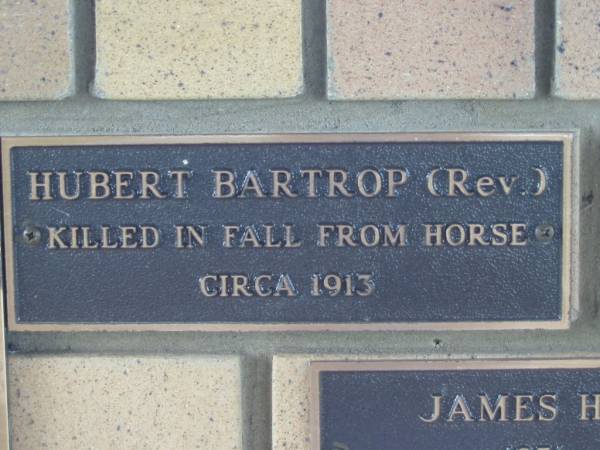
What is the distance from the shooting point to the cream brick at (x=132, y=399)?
1.20m

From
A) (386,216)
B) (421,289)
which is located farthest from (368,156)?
(421,289)

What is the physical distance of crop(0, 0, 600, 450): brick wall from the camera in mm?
1163

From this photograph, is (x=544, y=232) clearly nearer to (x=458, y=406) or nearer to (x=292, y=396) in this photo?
(x=458, y=406)

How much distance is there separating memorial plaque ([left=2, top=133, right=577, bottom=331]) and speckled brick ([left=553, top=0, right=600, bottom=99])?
0.11m

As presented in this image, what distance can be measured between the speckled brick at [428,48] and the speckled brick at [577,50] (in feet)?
0.16

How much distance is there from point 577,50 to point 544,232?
0.30 metres

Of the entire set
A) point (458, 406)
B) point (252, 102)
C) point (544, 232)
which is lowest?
point (458, 406)

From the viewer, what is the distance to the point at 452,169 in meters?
1.17

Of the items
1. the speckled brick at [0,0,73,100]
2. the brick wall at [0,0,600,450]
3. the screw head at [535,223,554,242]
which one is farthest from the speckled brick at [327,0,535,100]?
the speckled brick at [0,0,73,100]

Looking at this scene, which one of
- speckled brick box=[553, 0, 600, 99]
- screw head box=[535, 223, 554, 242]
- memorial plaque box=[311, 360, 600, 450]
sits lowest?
memorial plaque box=[311, 360, 600, 450]

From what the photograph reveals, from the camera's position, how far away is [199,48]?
1168 millimetres

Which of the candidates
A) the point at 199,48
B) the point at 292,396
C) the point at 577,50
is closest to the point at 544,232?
the point at 577,50

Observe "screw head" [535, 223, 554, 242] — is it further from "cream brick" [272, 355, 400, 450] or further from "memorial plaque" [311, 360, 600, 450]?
"cream brick" [272, 355, 400, 450]

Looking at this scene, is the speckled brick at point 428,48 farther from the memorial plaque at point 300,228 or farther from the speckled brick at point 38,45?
the speckled brick at point 38,45
